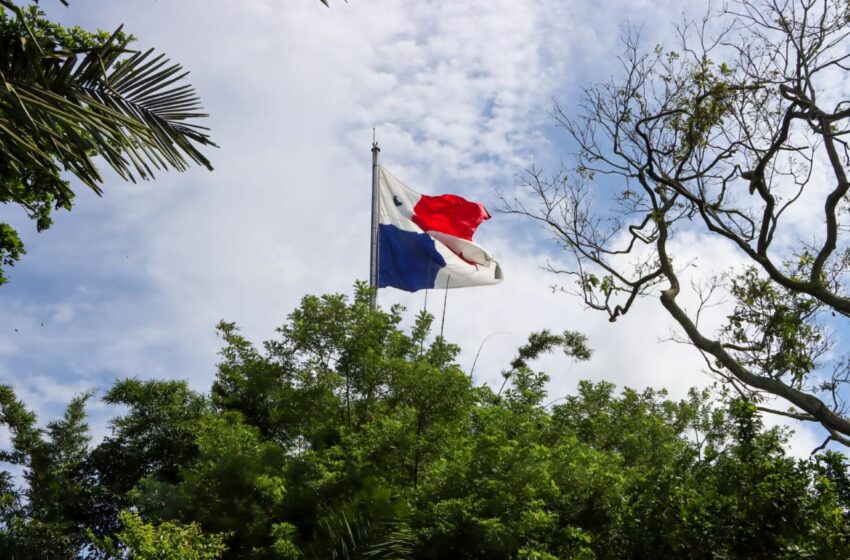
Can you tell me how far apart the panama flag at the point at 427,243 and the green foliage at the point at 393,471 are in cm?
256

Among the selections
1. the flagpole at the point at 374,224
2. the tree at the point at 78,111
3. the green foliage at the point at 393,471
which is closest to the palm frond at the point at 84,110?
the tree at the point at 78,111

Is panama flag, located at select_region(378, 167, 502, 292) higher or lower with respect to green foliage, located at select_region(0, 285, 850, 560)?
higher

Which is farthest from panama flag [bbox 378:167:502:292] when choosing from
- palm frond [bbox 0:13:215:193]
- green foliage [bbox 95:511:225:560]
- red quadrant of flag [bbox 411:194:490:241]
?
palm frond [bbox 0:13:215:193]

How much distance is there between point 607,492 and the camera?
1016 cm

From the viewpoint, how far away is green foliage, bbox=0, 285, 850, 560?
878 centimetres

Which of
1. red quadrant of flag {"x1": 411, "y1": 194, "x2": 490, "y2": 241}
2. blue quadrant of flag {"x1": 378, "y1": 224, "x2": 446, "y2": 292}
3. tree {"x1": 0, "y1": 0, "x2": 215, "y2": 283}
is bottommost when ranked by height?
tree {"x1": 0, "y1": 0, "x2": 215, "y2": 283}

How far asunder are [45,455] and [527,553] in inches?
415

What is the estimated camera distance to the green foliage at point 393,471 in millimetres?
8781

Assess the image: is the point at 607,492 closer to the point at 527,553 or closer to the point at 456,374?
the point at 527,553

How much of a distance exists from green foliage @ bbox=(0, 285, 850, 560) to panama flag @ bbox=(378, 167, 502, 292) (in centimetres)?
256

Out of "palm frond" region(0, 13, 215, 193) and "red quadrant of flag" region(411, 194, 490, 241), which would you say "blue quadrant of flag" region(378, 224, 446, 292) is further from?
"palm frond" region(0, 13, 215, 193)

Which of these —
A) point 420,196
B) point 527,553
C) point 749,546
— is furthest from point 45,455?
point 749,546

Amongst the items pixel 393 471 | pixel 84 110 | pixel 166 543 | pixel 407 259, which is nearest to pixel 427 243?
pixel 407 259

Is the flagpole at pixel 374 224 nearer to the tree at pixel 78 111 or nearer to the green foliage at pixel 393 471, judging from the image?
the green foliage at pixel 393 471
